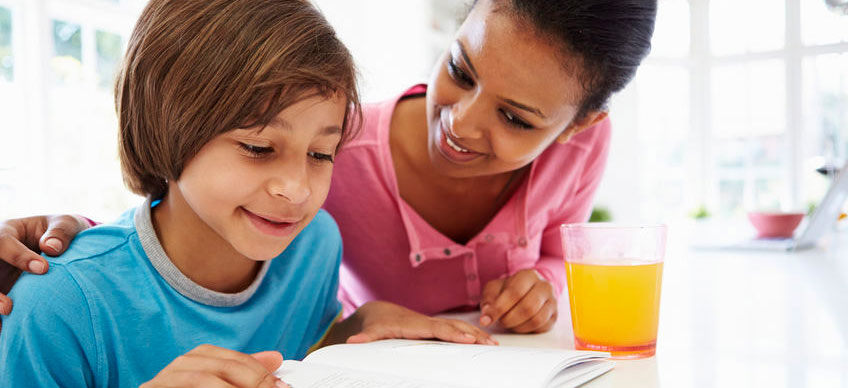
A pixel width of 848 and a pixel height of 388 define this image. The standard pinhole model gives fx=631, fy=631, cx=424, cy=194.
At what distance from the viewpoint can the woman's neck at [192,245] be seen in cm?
89

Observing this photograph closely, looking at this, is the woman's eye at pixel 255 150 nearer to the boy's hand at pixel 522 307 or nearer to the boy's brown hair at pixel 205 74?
the boy's brown hair at pixel 205 74

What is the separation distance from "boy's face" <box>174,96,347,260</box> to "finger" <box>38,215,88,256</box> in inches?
5.8

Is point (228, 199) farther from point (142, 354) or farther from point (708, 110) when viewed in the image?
point (708, 110)

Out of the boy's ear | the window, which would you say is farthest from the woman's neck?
the window

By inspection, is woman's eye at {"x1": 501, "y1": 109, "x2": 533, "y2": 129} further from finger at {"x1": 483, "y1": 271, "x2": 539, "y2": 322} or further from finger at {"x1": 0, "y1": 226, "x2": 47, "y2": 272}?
finger at {"x1": 0, "y1": 226, "x2": 47, "y2": 272}

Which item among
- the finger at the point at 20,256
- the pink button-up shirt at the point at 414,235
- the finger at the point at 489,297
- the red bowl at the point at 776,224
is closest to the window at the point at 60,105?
the pink button-up shirt at the point at 414,235

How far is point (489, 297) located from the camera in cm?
98

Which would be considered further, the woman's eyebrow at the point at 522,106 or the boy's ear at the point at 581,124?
the boy's ear at the point at 581,124


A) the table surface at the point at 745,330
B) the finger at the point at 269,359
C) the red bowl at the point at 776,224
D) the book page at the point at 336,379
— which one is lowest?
the red bowl at the point at 776,224

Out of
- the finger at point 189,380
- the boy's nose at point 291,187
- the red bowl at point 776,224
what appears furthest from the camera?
the red bowl at point 776,224

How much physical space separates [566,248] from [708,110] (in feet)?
23.4

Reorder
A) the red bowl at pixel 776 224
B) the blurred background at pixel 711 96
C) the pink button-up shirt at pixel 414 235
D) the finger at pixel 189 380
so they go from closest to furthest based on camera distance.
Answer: the finger at pixel 189 380 < the pink button-up shirt at pixel 414 235 < the red bowl at pixel 776 224 < the blurred background at pixel 711 96

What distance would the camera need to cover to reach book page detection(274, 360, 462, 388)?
1.96 feet

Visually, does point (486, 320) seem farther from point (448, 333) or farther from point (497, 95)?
point (497, 95)
